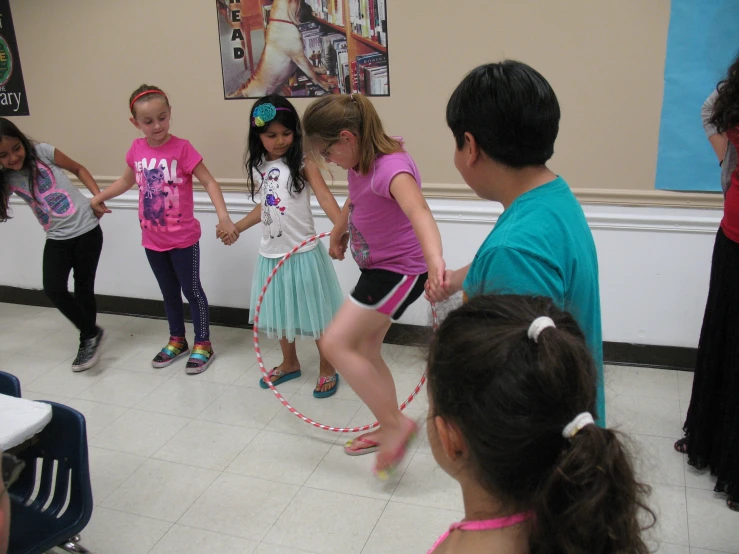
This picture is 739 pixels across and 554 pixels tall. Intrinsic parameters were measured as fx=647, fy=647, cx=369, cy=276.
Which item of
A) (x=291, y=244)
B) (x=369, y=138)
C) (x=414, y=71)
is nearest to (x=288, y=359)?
(x=291, y=244)

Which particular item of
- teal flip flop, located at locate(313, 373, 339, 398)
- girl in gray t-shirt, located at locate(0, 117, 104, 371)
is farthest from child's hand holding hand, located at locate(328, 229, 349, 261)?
girl in gray t-shirt, located at locate(0, 117, 104, 371)

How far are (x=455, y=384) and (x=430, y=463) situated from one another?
174 cm

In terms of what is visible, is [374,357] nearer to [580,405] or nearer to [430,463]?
[430,463]

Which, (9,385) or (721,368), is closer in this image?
(9,385)

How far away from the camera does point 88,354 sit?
3.61 meters

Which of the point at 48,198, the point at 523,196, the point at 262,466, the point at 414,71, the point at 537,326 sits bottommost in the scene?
the point at 262,466

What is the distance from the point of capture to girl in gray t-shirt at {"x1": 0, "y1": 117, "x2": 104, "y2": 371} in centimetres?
339

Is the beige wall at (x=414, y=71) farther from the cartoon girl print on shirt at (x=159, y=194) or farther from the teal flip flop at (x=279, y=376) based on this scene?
the teal flip flop at (x=279, y=376)

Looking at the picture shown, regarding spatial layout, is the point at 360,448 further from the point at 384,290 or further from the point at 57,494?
the point at 57,494

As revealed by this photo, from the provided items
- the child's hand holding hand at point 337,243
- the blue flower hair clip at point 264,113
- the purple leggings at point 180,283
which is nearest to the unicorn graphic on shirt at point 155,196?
the purple leggings at point 180,283

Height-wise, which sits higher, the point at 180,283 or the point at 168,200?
the point at 168,200

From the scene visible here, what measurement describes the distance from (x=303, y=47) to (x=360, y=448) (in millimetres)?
2025

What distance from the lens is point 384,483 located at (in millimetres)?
2490

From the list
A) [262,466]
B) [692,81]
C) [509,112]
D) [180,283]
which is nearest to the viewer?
[509,112]
